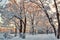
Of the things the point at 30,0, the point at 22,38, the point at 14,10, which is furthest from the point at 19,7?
the point at 22,38

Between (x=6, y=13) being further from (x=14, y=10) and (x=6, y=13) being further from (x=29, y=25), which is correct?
(x=29, y=25)

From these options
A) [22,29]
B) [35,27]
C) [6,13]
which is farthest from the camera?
[35,27]

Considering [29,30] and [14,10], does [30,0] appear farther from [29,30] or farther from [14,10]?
[29,30]

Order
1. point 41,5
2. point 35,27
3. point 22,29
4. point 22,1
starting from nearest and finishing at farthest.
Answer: point 41,5
point 22,1
point 22,29
point 35,27

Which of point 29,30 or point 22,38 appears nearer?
point 22,38

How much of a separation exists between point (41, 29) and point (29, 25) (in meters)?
2.29

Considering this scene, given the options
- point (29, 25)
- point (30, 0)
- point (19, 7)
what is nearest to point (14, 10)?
point (19, 7)

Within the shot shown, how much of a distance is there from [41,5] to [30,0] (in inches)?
48.3

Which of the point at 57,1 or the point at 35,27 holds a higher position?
the point at 57,1

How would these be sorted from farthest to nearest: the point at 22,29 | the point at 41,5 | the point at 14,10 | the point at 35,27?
the point at 35,27 → the point at 22,29 → the point at 14,10 → the point at 41,5

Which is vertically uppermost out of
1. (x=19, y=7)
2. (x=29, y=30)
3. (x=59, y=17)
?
(x=19, y=7)

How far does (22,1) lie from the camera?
1850 cm

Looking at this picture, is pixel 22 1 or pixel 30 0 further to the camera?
pixel 22 1

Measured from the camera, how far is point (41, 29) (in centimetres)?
3084
